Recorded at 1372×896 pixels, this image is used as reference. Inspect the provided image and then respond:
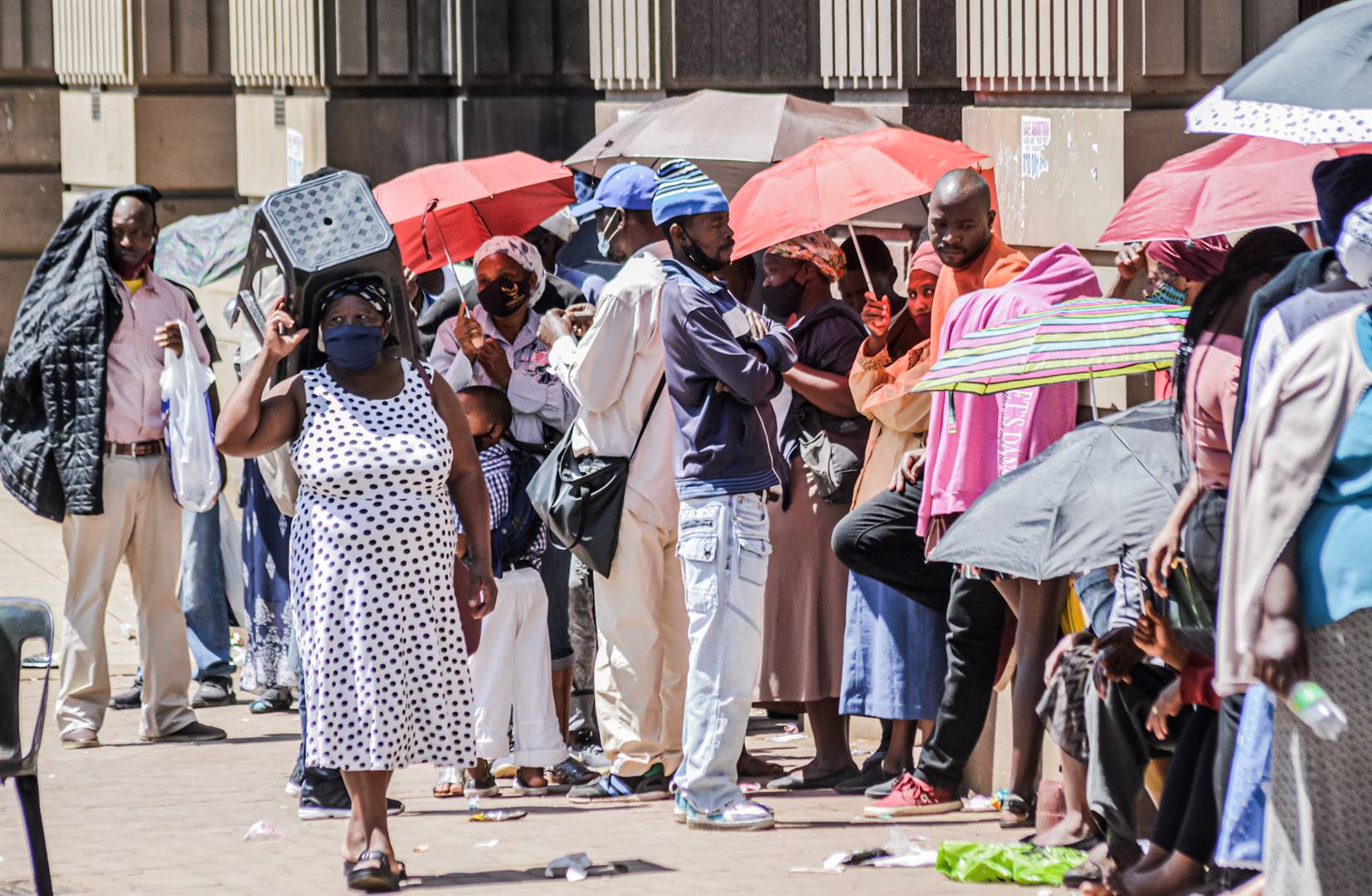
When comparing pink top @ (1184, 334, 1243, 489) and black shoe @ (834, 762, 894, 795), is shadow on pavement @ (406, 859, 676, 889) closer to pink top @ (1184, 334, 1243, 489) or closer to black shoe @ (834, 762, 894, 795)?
black shoe @ (834, 762, 894, 795)

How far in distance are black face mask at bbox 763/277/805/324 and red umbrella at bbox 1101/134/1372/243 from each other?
1.65 metres

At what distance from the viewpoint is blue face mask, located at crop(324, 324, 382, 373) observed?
7133mm

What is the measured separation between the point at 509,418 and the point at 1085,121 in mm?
2553

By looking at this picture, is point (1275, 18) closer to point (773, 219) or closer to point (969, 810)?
point (773, 219)

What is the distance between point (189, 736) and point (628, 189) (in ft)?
10.3

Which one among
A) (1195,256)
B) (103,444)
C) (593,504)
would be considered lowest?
(593,504)

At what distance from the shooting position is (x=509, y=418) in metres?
8.77

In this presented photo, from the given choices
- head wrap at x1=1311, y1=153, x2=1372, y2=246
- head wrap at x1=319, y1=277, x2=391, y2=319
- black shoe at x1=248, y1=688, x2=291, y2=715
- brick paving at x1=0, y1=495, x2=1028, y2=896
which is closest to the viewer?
head wrap at x1=1311, y1=153, x2=1372, y2=246

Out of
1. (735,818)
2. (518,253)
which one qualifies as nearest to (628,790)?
(735,818)

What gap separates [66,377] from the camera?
9.58 meters

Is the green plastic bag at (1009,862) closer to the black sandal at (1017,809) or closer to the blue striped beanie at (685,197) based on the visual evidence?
the black sandal at (1017,809)

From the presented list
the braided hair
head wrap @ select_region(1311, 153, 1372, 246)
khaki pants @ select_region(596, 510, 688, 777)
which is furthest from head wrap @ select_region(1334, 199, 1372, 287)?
khaki pants @ select_region(596, 510, 688, 777)

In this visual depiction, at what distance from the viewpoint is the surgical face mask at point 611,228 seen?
881 centimetres

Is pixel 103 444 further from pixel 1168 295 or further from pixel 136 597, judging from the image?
pixel 1168 295
